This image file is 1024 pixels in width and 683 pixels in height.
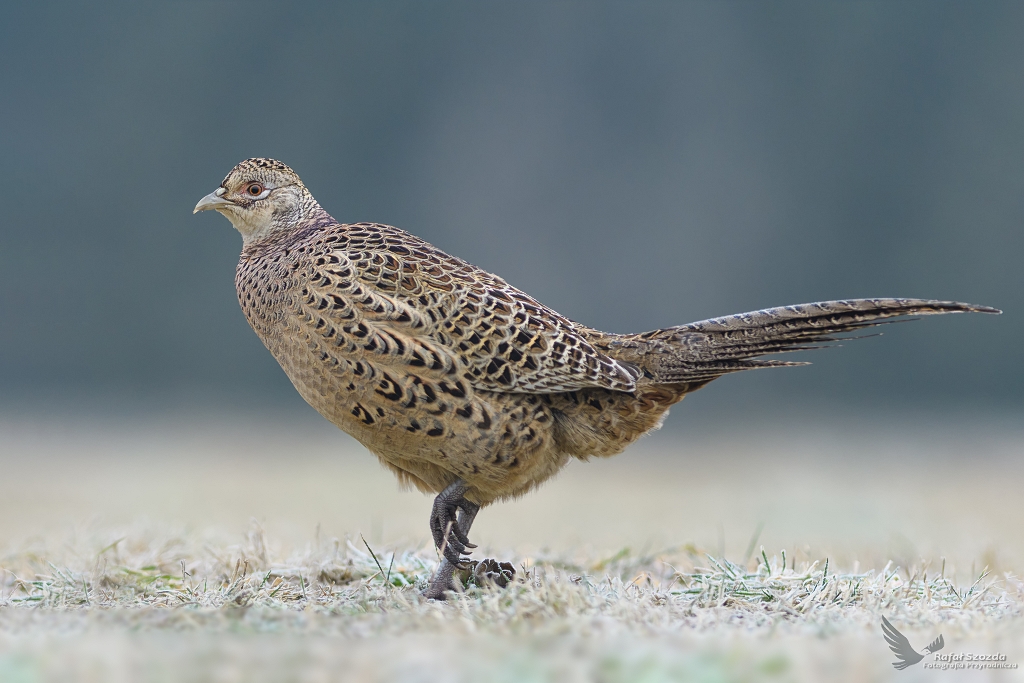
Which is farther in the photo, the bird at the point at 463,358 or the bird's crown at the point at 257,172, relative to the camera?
the bird's crown at the point at 257,172

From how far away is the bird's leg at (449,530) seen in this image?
451 cm

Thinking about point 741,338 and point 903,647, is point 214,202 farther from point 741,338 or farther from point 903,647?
point 903,647

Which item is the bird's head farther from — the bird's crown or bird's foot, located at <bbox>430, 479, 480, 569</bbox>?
bird's foot, located at <bbox>430, 479, 480, 569</bbox>

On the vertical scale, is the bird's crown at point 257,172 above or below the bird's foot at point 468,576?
above

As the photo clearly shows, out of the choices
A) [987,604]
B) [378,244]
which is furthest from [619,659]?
[378,244]

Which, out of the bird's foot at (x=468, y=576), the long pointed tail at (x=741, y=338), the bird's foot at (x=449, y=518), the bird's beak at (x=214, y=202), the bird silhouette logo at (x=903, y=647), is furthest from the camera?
the bird's beak at (x=214, y=202)

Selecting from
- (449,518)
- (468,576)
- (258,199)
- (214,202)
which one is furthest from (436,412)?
(214,202)

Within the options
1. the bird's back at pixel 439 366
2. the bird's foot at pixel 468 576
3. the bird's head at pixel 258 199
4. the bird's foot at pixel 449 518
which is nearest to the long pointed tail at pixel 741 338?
the bird's back at pixel 439 366

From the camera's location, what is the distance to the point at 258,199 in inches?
212

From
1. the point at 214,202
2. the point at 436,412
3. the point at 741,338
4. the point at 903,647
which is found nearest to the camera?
the point at 903,647

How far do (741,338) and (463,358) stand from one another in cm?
157

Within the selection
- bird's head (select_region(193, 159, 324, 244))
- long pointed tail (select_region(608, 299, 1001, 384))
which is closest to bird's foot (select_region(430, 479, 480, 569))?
long pointed tail (select_region(608, 299, 1001, 384))

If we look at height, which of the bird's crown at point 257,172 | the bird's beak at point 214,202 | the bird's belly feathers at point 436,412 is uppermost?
the bird's crown at point 257,172

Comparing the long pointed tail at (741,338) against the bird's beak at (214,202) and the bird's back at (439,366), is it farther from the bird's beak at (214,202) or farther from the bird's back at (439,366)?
the bird's beak at (214,202)
